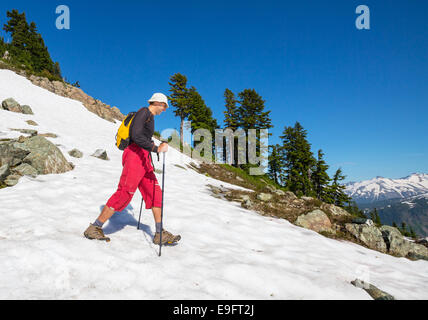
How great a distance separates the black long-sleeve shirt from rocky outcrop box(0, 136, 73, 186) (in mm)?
5030

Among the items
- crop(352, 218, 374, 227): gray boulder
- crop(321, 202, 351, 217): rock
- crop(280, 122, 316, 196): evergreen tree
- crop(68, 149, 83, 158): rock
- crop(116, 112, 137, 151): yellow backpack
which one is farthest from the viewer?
crop(280, 122, 316, 196): evergreen tree

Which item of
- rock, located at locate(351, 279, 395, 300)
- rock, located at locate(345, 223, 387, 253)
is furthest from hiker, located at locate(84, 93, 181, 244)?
rock, located at locate(345, 223, 387, 253)

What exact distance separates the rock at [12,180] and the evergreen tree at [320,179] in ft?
113

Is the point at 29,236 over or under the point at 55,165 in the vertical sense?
under

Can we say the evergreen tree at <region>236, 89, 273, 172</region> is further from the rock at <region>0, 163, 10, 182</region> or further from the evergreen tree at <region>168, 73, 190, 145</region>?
the rock at <region>0, 163, 10, 182</region>

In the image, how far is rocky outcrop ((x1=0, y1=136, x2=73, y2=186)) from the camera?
252 inches

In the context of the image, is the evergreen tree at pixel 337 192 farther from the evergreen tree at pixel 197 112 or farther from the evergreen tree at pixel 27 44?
the evergreen tree at pixel 27 44

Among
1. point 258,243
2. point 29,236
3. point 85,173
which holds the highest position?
point 85,173

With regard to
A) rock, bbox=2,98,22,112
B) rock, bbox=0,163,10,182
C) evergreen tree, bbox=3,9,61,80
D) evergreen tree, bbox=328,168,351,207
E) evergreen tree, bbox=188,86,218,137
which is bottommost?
evergreen tree, bbox=328,168,351,207
